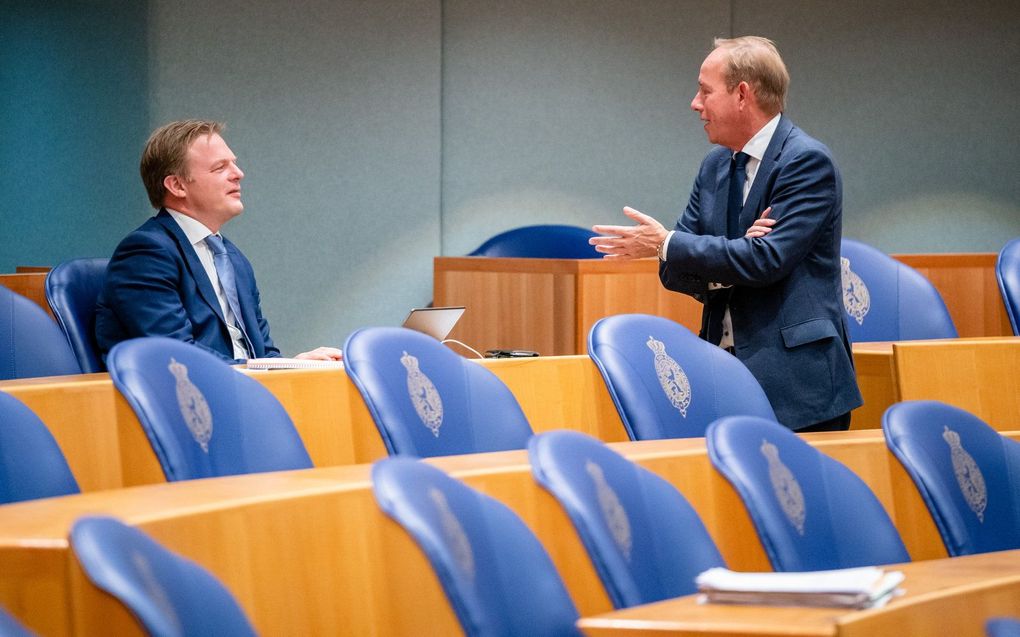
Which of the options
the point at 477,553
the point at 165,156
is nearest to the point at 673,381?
the point at 477,553

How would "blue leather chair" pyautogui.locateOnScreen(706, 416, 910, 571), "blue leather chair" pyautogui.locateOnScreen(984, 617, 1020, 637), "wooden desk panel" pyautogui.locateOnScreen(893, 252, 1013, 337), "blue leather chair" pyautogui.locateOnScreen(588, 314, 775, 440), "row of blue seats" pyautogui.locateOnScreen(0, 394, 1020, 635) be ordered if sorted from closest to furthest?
1. "row of blue seats" pyautogui.locateOnScreen(0, 394, 1020, 635)
2. "blue leather chair" pyautogui.locateOnScreen(984, 617, 1020, 637)
3. "blue leather chair" pyautogui.locateOnScreen(706, 416, 910, 571)
4. "blue leather chair" pyautogui.locateOnScreen(588, 314, 775, 440)
5. "wooden desk panel" pyautogui.locateOnScreen(893, 252, 1013, 337)

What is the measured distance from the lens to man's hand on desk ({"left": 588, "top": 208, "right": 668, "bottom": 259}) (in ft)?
8.21

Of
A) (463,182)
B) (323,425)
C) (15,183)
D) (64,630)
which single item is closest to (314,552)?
(64,630)

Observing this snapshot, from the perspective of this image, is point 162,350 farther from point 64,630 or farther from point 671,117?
point 671,117

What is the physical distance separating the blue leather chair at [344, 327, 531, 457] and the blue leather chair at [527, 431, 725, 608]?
0.50 m

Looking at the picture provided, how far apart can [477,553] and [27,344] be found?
158 cm

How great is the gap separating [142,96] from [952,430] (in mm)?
3909

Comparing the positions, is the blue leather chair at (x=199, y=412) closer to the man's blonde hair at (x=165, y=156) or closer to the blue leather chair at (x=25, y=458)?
the blue leather chair at (x=25, y=458)

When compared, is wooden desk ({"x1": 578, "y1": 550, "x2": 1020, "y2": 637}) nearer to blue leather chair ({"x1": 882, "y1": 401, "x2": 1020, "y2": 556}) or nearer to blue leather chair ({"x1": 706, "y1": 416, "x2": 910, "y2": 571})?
blue leather chair ({"x1": 706, "y1": 416, "x2": 910, "y2": 571})

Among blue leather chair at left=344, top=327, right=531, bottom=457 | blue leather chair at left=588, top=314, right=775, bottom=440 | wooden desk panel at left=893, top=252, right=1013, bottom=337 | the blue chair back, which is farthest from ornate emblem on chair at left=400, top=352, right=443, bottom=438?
the blue chair back

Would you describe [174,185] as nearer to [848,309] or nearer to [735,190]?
[735,190]

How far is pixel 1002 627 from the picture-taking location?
1.44 meters

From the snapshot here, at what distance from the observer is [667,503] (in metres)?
1.65

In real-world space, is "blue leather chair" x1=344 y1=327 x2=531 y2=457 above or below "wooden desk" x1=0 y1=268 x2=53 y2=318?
below
